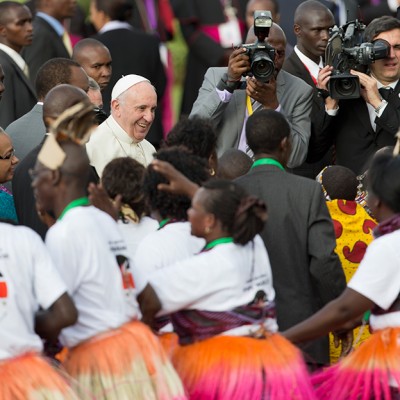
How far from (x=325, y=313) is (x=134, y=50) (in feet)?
20.5

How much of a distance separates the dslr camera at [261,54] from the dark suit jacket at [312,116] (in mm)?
533

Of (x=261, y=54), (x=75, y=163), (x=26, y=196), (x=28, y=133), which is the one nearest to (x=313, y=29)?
(x=261, y=54)

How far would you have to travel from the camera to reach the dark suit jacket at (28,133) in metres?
8.35

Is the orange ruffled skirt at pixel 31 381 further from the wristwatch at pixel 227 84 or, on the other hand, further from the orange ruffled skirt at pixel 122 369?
the wristwatch at pixel 227 84

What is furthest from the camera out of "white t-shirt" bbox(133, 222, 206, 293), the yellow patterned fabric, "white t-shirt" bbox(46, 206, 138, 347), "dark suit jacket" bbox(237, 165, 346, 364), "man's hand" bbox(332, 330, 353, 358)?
the yellow patterned fabric

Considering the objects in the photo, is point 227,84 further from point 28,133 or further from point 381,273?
point 381,273

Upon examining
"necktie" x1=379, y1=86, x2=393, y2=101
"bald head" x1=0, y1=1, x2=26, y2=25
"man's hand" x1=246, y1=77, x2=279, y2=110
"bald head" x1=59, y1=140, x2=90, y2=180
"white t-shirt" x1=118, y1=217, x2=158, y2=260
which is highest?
"bald head" x1=0, y1=1, x2=26, y2=25

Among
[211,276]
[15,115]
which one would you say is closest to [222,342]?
[211,276]

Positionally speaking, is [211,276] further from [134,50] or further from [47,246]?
[134,50]

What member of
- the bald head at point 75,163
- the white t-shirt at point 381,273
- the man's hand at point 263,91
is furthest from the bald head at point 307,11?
the bald head at point 75,163

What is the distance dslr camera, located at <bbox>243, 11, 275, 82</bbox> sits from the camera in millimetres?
8344

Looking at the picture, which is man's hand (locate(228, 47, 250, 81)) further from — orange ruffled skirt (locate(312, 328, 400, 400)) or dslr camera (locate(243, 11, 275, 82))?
orange ruffled skirt (locate(312, 328, 400, 400))

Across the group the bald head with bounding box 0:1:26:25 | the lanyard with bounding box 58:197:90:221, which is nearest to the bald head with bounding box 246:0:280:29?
the bald head with bounding box 0:1:26:25

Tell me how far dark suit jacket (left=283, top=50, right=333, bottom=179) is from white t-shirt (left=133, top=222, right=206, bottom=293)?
2.94 metres
